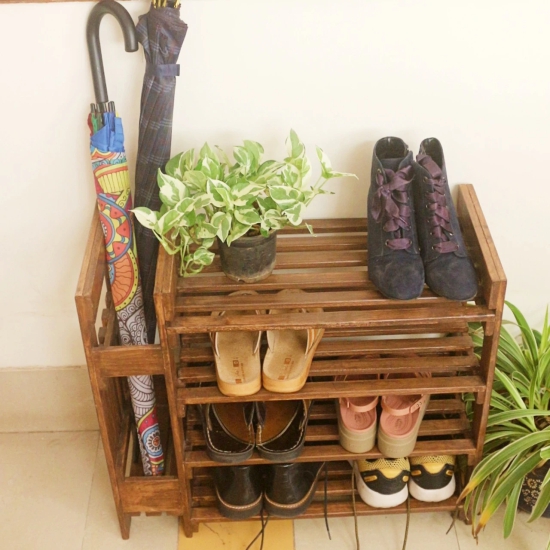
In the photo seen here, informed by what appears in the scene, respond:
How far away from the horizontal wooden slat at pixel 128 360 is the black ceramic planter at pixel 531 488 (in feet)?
2.98

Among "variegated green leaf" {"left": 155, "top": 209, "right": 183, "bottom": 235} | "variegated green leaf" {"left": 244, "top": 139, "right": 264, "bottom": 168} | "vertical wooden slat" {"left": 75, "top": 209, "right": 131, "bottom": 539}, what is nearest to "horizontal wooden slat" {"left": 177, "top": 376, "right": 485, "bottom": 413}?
"vertical wooden slat" {"left": 75, "top": 209, "right": 131, "bottom": 539}

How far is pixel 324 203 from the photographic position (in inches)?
61.2

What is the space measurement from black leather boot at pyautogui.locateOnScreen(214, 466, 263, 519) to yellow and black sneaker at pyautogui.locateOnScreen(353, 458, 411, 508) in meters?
0.25

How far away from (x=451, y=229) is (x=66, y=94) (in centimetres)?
83

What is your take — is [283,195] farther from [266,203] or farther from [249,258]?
[249,258]

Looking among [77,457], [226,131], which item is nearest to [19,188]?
[226,131]

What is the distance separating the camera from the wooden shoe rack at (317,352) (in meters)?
1.29

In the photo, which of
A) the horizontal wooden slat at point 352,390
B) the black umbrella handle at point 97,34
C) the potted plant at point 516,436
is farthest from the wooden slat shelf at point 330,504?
the black umbrella handle at point 97,34

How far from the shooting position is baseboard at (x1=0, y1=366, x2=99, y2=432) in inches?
72.2

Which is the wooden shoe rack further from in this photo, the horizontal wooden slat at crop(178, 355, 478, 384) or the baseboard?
the baseboard

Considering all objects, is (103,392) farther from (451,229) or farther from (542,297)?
(542,297)

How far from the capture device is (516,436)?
158 centimetres

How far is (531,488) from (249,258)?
35.8 inches

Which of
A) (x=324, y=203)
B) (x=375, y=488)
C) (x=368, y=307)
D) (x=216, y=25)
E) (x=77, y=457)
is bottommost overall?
(x=77, y=457)
